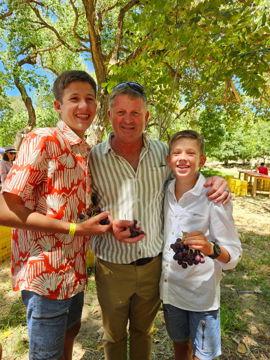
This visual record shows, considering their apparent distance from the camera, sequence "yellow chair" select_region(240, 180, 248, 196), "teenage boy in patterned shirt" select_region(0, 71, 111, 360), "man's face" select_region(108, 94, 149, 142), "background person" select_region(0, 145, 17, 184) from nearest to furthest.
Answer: "teenage boy in patterned shirt" select_region(0, 71, 111, 360) → "man's face" select_region(108, 94, 149, 142) → "background person" select_region(0, 145, 17, 184) → "yellow chair" select_region(240, 180, 248, 196)

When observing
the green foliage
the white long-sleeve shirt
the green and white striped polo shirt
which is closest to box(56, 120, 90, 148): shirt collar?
the green and white striped polo shirt

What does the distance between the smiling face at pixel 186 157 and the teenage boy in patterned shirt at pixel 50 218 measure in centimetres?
71

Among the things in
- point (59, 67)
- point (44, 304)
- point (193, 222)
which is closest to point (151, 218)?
point (193, 222)

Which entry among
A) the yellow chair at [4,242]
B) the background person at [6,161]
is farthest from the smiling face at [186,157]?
the background person at [6,161]

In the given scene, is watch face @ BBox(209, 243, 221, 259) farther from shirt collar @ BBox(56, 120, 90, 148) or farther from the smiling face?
shirt collar @ BBox(56, 120, 90, 148)

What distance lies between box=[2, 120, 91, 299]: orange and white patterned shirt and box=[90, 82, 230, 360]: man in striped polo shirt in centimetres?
37

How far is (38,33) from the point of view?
448 inches

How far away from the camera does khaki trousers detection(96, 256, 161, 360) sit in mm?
2064

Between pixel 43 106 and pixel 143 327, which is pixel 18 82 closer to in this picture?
pixel 143 327

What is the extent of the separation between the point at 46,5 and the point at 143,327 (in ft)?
36.3

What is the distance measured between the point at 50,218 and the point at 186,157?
3.58 ft

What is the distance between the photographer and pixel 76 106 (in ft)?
5.76

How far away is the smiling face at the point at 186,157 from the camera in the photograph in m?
1.93

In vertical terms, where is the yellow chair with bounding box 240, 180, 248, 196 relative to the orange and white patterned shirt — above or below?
below
